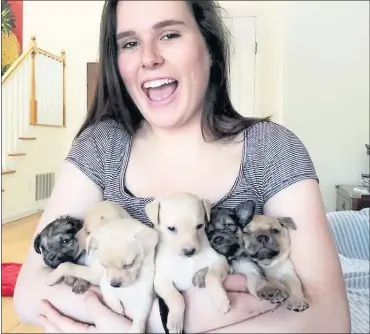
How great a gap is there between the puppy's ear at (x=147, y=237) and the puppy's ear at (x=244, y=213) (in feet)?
0.22

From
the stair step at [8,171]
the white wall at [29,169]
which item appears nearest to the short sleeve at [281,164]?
the white wall at [29,169]

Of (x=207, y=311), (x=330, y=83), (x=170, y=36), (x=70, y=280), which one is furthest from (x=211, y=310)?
(x=330, y=83)

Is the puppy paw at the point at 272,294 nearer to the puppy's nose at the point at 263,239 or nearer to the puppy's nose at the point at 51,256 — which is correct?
the puppy's nose at the point at 263,239

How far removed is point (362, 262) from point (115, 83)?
641 mm


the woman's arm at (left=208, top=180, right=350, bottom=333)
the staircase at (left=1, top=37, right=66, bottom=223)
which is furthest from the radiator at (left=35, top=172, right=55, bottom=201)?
the woman's arm at (left=208, top=180, right=350, bottom=333)

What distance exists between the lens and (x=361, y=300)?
3.16 ft

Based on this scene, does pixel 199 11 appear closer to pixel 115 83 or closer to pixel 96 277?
pixel 115 83

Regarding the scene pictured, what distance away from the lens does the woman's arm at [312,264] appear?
0.34 m

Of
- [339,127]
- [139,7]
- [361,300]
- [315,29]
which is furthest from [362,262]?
[139,7]

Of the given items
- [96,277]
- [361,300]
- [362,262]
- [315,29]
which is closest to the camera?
[96,277]

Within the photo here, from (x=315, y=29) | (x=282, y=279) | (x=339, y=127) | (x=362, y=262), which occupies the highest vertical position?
(x=315, y=29)

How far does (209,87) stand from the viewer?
38cm

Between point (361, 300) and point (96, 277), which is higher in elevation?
point (96, 277)

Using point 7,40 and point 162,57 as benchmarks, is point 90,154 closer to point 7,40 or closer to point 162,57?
point 162,57
